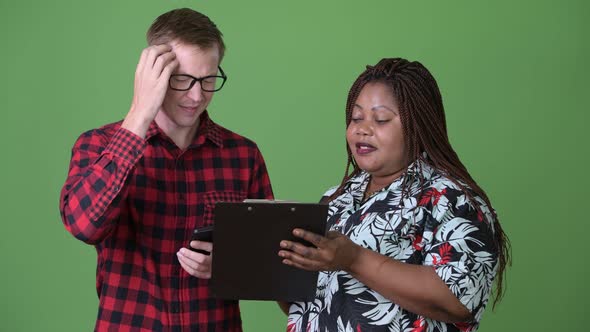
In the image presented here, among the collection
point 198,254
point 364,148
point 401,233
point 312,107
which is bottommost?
point 198,254

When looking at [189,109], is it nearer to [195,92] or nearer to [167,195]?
[195,92]

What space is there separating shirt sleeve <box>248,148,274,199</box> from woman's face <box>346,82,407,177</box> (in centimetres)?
37

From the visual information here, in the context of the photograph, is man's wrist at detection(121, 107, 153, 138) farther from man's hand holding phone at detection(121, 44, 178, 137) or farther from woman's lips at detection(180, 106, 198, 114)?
woman's lips at detection(180, 106, 198, 114)

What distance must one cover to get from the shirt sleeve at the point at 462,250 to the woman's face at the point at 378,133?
193 millimetres

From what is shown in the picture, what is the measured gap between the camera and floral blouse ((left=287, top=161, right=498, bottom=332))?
1659 mm

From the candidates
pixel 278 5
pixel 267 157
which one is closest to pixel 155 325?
pixel 267 157

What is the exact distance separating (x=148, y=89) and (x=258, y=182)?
503 millimetres

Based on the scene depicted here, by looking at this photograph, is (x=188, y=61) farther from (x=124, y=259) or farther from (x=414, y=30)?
(x=414, y=30)

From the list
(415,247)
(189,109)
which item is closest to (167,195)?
(189,109)

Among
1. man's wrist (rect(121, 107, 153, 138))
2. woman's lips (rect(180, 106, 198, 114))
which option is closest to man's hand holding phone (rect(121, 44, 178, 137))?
man's wrist (rect(121, 107, 153, 138))

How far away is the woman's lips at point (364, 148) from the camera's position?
6.13ft

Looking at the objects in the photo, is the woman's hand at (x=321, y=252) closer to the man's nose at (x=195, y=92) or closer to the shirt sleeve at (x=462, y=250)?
the shirt sleeve at (x=462, y=250)

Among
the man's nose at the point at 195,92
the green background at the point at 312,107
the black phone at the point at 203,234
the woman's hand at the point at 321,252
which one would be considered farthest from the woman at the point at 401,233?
the green background at the point at 312,107

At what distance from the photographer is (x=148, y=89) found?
1798mm
